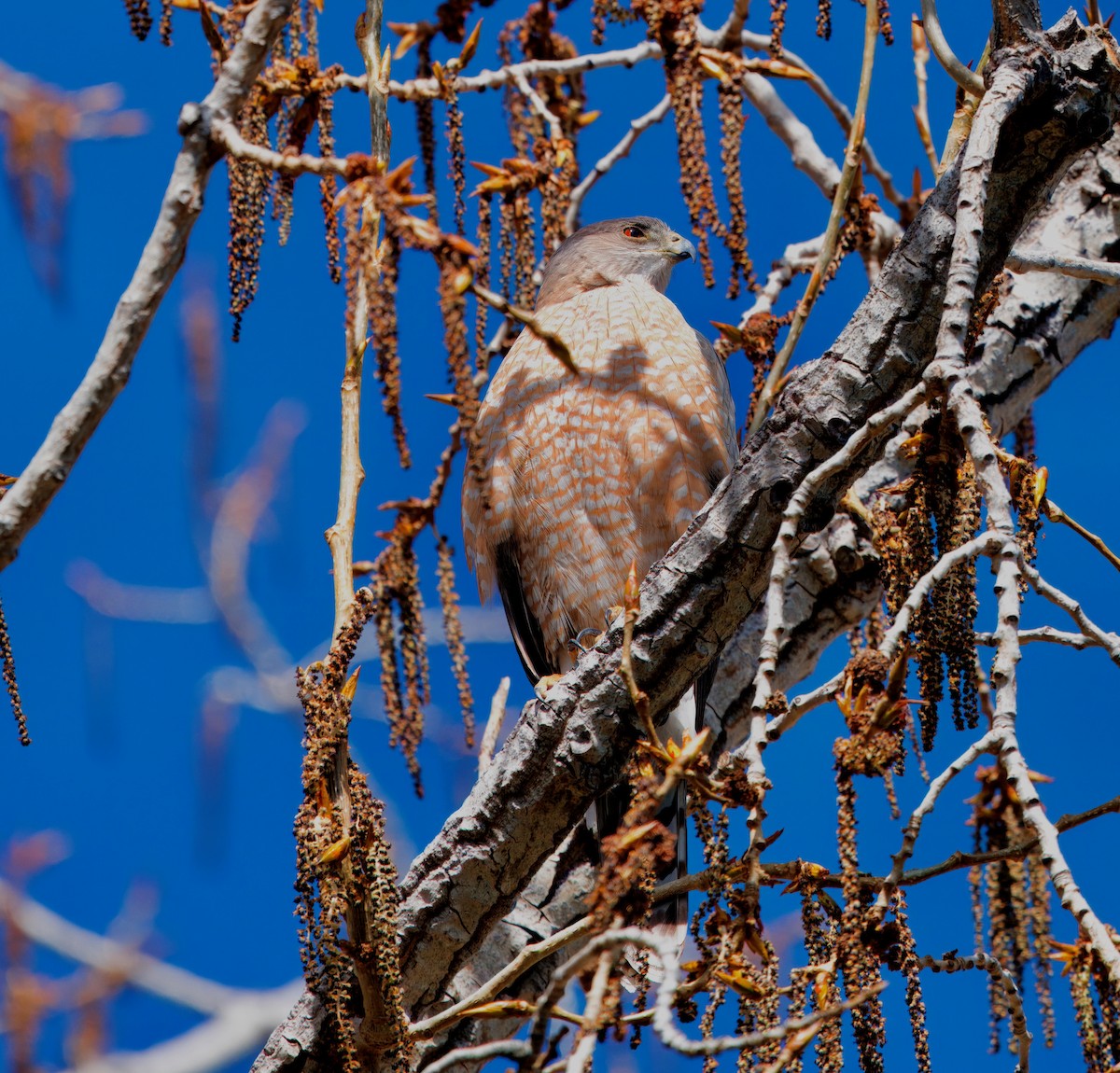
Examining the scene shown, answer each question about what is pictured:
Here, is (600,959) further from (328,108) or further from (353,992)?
(328,108)

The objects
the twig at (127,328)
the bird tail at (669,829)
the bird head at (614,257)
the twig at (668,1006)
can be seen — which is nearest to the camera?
the twig at (668,1006)

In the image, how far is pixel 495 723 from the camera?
3.46 metres

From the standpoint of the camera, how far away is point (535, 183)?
267 centimetres

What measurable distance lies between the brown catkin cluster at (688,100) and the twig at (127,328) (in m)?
0.86

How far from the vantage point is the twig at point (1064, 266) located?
2.17m

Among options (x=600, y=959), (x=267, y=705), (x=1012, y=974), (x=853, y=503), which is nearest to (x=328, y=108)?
(x=853, y=503)

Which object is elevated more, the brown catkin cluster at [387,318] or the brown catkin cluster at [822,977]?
the brown catkin cluster at [387,318]

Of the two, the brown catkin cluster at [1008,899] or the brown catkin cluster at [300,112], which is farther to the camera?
the brown catkin cluster at [300,112]

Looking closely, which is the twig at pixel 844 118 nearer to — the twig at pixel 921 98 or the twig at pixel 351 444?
the twig at pixel 921 98

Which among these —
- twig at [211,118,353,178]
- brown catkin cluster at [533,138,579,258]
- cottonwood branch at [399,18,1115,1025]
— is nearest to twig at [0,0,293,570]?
twig at [211,118,353,178]

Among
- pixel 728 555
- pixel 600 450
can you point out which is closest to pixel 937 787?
pixel 728 555

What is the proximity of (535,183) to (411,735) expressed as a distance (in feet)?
3.99

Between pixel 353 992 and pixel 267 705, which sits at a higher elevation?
pixel 267 705

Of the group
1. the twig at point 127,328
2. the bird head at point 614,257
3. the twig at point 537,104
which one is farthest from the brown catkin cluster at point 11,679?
the bird head at point 614,257
